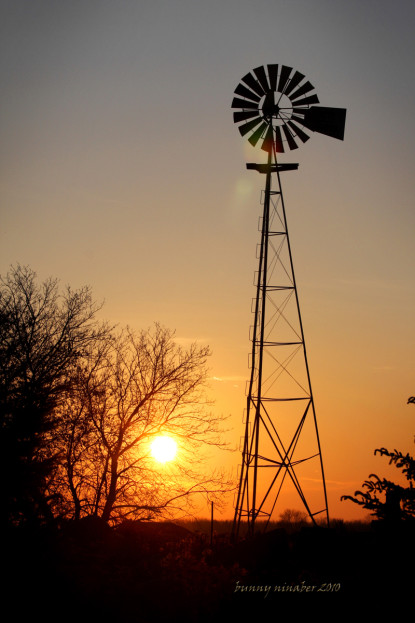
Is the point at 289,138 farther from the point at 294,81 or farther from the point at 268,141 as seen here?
the point at 294,81

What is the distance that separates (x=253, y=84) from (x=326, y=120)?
3.04m

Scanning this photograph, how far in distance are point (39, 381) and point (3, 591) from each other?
7.62 metres

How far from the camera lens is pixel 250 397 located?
22.6m

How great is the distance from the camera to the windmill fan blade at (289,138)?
2373 centimetres

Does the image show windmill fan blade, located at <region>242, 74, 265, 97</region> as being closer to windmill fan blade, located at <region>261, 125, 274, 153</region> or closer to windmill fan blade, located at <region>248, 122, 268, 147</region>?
windmill fan blade, located at <region>248, 122, 268, 147</region>

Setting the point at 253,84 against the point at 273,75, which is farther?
the point at 253,84

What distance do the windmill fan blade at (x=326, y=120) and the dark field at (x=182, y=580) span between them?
1363 centimetres

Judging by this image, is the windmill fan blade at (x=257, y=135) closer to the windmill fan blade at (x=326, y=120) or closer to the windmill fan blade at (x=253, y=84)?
the windmill fan blade at (x=253, y=84)

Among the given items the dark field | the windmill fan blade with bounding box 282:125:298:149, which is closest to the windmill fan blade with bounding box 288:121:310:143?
the windmill fan blade with bounding box 282:125:298:149

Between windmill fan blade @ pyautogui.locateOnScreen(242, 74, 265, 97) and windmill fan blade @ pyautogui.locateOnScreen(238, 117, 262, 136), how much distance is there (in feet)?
3.02

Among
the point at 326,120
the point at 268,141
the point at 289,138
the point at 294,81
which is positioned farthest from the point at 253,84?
the point at 326,120

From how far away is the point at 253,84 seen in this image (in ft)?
77.7

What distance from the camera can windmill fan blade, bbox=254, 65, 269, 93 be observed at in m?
23.4

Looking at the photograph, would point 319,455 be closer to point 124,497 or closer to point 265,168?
point 124,497
